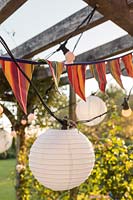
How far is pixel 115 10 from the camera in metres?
1.32

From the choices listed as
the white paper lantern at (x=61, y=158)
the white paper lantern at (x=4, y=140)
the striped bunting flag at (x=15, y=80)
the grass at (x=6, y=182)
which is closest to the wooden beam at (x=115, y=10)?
the striped bunting flag at (x=15, y=80)

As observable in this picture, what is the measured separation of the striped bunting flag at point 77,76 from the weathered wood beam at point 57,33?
0.19m

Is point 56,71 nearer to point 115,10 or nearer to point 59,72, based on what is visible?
point 59,72

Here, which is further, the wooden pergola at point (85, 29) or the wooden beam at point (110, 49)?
the wooden beam at point (110, 49)

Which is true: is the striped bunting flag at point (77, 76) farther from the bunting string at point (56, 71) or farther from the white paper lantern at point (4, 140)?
the white paper lantern at point (4, 140)

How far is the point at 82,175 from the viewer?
4.09 feet

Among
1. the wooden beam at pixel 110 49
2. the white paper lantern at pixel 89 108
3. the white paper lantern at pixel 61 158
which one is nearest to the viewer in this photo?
the white paper lantern at pixel 61 158

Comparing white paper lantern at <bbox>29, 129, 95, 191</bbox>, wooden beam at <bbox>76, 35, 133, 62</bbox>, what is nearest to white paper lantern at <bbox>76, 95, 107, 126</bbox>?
wooden beam at <bbox>76, 35, 133, 62</bbox>

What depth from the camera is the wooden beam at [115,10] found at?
126 centimetres

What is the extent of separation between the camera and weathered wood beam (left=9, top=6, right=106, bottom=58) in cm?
176

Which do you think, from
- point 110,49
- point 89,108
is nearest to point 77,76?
point 89,108

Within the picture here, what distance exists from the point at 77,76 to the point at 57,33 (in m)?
0.53

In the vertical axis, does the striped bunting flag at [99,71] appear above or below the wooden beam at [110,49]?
below

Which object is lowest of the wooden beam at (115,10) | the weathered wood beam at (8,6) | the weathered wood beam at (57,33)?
the wooden beam at (115,10)
